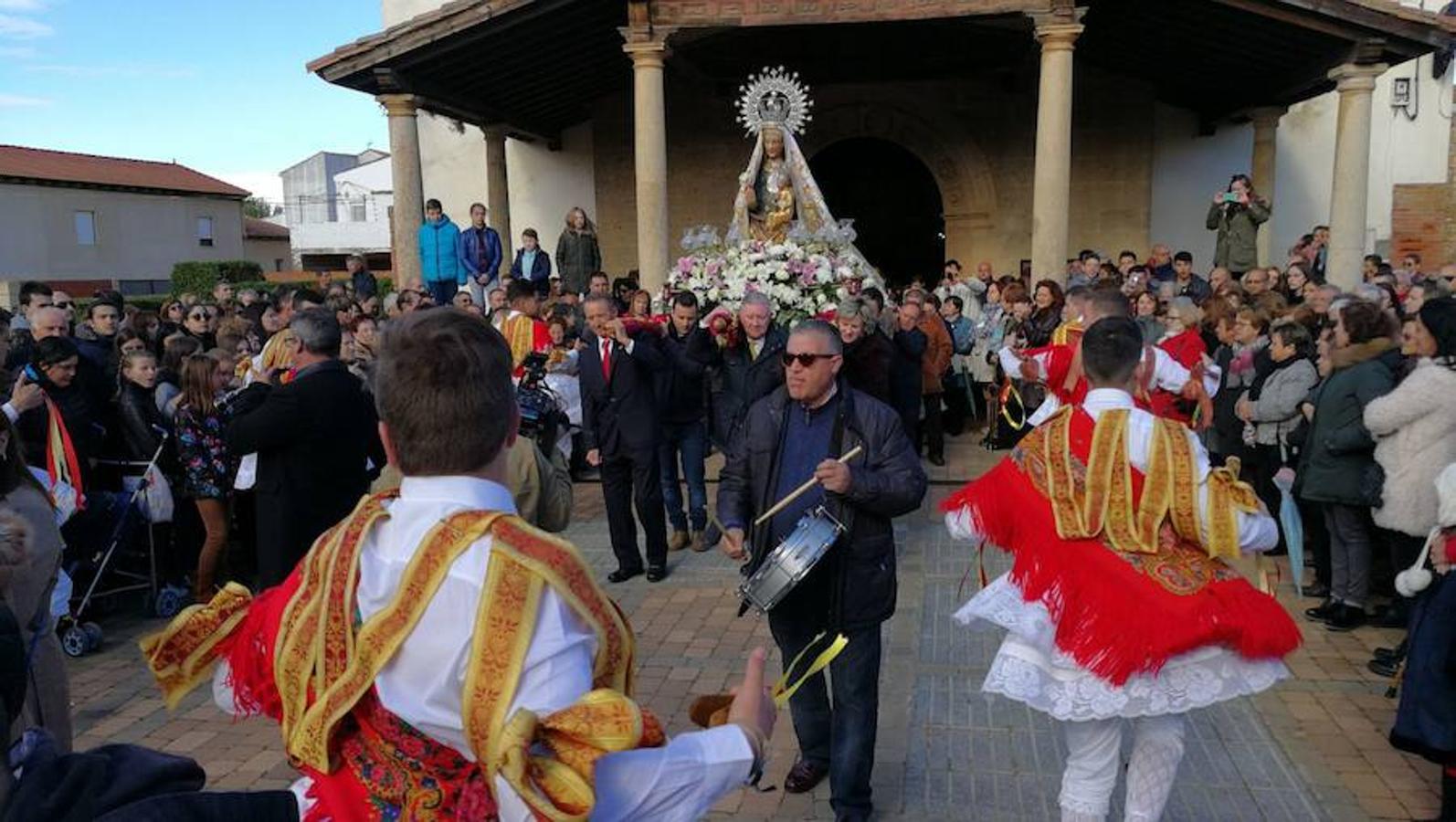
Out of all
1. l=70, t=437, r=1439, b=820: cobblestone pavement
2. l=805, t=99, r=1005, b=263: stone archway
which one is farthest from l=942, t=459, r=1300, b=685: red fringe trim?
l=805, t=99, r=1005, b=263: stone archway

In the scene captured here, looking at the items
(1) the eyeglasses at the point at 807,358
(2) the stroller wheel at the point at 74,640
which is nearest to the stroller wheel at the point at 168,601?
(2) the stroller wheel at the point at 74,640

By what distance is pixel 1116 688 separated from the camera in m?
3.19

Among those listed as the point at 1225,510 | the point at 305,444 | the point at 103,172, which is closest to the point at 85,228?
the point at 103,172

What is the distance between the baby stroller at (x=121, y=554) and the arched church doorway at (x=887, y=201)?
13112mm

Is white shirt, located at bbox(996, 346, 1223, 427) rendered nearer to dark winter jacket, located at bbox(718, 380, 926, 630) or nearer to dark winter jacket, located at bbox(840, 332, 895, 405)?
dark winter jacket, located at bbox(718, 380, 926, 630)

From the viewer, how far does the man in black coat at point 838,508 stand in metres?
3.89

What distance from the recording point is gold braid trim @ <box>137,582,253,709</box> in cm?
203

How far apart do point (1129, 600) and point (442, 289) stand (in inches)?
443

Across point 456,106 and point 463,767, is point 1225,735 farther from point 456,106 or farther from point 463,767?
point 456,106

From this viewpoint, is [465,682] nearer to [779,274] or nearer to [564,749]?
[564,749]

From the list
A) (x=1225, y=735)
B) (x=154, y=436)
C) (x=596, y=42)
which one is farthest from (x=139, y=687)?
(x=596, y=42)

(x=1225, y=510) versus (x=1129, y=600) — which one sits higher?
(x=1225, y=510)

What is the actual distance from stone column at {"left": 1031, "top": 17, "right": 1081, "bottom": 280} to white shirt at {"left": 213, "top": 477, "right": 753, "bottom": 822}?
434 inches

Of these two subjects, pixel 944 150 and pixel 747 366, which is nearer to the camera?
pixel 747 366
